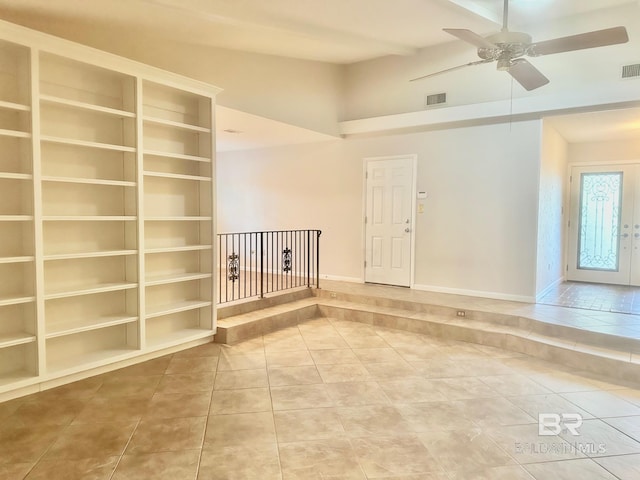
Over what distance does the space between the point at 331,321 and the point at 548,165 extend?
387 centimetres

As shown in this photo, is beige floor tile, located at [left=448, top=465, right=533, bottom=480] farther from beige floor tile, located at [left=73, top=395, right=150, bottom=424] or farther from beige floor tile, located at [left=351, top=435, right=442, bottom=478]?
beige floor tile, located at [left=73, top=395, right=150, bottom=424]

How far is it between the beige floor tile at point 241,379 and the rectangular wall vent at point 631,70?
5174 mm

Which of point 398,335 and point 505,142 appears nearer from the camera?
point 398,335

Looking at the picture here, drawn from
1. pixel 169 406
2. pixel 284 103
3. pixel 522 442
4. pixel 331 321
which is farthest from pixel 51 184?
pixel 522 442

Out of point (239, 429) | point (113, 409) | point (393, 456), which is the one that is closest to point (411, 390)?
point (393, 456)

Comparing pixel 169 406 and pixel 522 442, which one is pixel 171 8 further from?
pixel 522 442

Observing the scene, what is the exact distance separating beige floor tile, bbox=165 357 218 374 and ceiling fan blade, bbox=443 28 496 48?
11.5 ft

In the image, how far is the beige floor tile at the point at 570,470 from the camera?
7.35 ft

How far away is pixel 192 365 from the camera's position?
3.89 meters

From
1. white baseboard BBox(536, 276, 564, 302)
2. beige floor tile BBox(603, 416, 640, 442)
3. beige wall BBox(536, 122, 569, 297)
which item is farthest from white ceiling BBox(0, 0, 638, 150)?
beige floor tile BBox(603, 416, 640, 442)

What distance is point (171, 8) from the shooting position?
3.45 metres

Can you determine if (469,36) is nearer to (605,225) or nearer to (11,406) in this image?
(11,406)

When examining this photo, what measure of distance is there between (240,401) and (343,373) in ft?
3.39

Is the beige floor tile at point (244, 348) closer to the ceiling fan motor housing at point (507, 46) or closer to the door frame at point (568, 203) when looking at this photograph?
the ceiling fan motor housing at point (507, 46)
